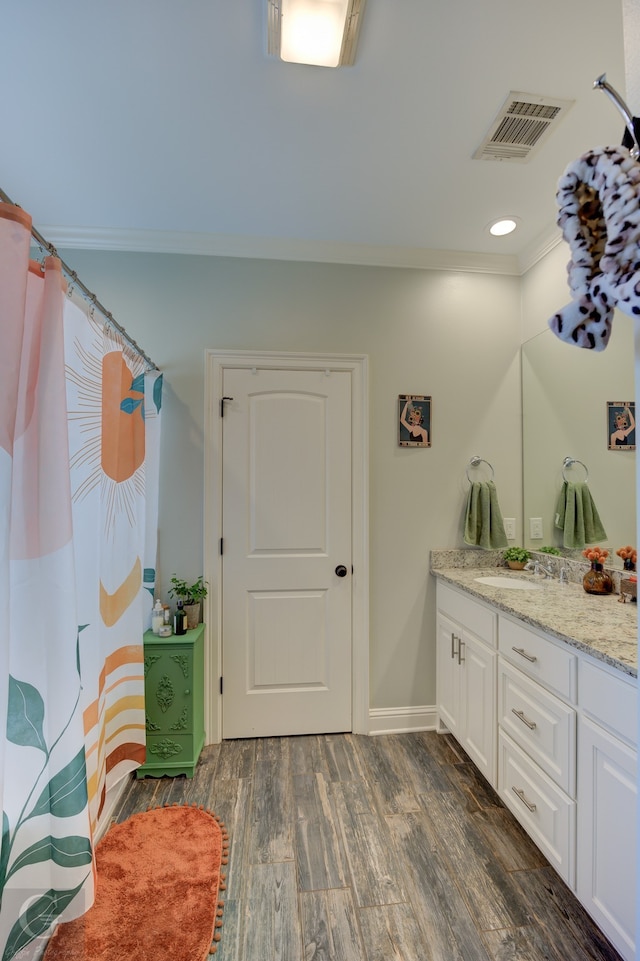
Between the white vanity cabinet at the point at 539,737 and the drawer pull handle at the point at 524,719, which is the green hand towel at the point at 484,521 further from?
the drawer pull handle at the point at 524,719

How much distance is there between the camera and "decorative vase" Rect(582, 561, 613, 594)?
1.89m

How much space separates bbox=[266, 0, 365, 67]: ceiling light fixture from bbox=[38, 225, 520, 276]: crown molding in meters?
1.06

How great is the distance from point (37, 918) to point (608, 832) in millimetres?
1530

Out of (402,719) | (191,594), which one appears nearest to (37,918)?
(191,594)

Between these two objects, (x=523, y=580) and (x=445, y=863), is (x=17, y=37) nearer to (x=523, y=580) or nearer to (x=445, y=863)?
(x=523, y=580)

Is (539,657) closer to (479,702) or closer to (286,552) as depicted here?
(479,702)

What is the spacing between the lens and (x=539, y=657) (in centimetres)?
154

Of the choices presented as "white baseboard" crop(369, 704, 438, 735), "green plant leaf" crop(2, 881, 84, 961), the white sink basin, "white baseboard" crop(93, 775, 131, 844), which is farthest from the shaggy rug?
the white sink basin

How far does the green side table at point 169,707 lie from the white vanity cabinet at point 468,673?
1315 millimetres

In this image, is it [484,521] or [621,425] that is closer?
[621,425]

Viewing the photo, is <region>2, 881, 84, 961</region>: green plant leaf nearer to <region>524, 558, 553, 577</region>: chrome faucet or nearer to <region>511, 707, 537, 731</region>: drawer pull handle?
<region>511, 707, 537, 731</region>: drawer pull handle

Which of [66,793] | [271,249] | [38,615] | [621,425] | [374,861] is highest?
[271,249]

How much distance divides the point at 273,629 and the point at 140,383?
148cm

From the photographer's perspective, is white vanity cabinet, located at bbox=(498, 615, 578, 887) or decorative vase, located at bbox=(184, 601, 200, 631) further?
decorative vase, located at bbox=(184, 601, 200, 631)
